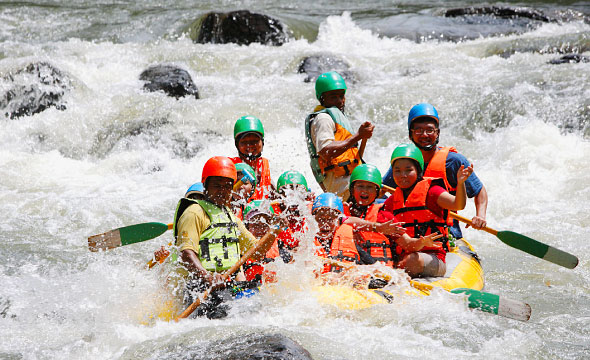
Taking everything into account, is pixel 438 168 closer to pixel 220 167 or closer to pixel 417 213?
pixel 417 213

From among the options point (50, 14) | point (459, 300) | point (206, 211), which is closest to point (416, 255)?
point (459, 300)

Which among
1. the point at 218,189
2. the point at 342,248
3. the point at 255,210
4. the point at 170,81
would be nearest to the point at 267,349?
the point at 218,189

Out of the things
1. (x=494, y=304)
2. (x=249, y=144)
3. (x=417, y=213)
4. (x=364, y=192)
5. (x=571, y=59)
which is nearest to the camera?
(x=494, y=304)

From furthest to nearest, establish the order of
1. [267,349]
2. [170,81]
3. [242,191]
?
[170,81]
[242,191]
[267,349]

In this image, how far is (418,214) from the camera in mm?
4578

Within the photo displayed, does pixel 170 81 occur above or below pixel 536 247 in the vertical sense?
above

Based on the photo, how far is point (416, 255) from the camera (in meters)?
4.57

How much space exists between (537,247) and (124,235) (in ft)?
10.7

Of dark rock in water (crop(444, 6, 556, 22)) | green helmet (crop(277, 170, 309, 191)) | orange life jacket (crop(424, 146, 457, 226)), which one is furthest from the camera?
dark rock in water (crop(444, 6, 556, 22))

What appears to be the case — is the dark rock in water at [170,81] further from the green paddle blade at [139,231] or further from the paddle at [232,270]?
the paddle at [232,270]

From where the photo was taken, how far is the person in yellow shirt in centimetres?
410

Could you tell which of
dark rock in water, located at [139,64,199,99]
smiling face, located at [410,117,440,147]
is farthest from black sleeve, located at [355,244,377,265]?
dark rock in water, located at [139,64,199,99]

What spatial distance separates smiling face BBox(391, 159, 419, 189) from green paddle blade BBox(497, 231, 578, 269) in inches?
33.8

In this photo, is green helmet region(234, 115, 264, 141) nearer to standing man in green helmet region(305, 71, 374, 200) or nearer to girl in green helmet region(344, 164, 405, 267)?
standing man in green helmet region(305, 71, 374, 200)
